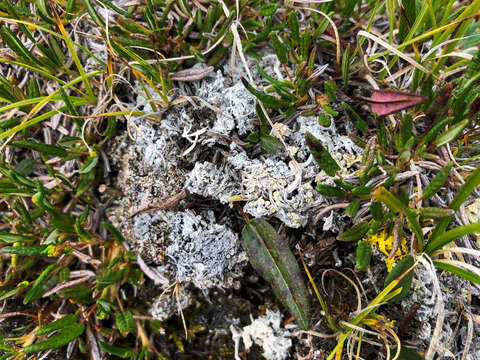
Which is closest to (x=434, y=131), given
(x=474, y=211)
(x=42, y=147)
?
(x=474, y=211)

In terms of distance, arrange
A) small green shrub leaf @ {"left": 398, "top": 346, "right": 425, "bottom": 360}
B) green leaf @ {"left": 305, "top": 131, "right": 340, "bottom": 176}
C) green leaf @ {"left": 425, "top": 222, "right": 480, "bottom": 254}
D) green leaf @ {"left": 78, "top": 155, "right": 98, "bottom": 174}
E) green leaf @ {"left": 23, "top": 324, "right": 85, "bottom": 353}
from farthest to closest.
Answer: green leaf @ {"left": 78, "top": 155, "right": 98, "bottom": 174}, green leaf @ {"left": 23, "top": 324, "right": 85, "bottom": 353}, small green shrub leaf @ {"left": 398, "top": 346, "right": 425, "bottom": 360}, green leaf @ {"left": 305, "top": 131, "right": 340, "bottom": 176}, green leaf @ {"left": 425, "top": 222, "right": 480, "bottom": 254}

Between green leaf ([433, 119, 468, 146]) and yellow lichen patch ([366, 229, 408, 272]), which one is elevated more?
green leaf ([433, 119, 468, 146])

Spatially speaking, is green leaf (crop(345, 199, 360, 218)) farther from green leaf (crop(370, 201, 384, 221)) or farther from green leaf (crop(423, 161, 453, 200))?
green leaf (crop(423, 161, 453, 200))

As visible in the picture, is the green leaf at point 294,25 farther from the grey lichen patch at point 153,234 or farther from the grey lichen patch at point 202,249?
the grey lichen patch at point 153,234

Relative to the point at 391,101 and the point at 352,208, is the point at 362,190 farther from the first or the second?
the point at 391,101

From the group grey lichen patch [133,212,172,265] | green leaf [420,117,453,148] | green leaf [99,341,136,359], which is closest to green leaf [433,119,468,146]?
green leaf [420,117,453,148]

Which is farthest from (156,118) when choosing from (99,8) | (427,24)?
(427,24)

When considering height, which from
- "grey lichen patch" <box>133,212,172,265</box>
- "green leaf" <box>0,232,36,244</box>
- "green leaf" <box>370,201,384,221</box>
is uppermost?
"green leaf" <box>370,201,384,221</box>

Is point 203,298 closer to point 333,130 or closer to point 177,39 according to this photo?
point 333,130

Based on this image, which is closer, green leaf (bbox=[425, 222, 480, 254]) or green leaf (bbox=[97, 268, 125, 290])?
green leaf (bbox=[425, 222, 480, 254])
